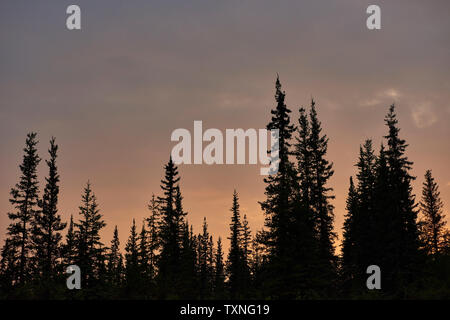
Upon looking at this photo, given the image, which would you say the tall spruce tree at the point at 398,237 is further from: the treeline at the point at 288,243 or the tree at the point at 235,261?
the tree at the point at 235,261

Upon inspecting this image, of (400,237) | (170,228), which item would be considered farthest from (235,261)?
(400,237)

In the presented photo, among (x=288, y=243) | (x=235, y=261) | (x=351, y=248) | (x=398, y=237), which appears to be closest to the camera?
(x=288, y=243)

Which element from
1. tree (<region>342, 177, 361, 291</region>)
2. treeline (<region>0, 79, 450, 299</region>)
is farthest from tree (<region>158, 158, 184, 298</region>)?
tree (<region>342, 177, 361, 291</region>)

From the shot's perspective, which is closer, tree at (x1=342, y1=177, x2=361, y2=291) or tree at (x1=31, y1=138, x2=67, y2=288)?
tree at (x1=342, y1=177, x2=361, y2=291)

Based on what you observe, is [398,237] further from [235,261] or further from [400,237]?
[235,261]

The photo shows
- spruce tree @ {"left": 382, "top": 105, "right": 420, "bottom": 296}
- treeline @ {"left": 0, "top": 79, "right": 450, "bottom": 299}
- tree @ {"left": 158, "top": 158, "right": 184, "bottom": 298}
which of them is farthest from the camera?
tree @ {"left": 158, "top": 158, "right": 184, "bottom": 298}

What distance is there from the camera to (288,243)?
20359 millimetres

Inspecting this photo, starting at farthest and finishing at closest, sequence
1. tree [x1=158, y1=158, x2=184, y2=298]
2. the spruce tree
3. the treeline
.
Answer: tree [x1=158, y1=158, x2=184, y2=298]
the spruce tree
the treeline

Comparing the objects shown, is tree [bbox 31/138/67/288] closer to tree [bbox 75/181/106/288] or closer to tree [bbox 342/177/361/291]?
tree [bbox 75/181/106/288]

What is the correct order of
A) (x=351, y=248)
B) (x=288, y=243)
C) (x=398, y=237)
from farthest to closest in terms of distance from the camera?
(x=351, y=248), (x=398, y=237), (x=288, y=243)

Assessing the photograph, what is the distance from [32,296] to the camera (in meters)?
14.8

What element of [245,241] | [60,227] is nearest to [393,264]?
[60,227]

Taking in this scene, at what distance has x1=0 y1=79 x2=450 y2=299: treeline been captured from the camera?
1823 centimetres

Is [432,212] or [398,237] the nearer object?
[398,237]
